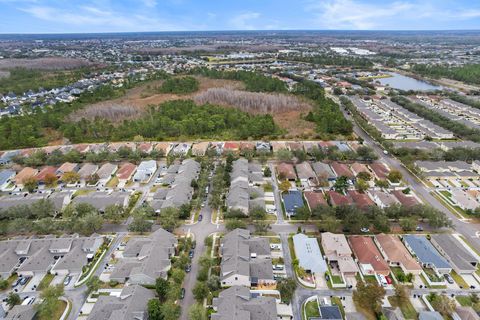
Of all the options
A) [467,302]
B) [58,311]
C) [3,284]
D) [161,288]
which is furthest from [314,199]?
[3,284]

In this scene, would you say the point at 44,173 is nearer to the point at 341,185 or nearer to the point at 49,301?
the point at 49,301

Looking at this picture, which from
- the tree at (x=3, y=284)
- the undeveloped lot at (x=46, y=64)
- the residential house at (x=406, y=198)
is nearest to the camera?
the tree at (x=3, y=284)

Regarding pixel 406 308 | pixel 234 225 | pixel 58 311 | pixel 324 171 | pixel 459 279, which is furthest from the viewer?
pixel 324 171

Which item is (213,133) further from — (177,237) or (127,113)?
(177,237)

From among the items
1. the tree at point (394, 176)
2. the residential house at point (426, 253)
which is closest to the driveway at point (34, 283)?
the residential house at point (426, 253)

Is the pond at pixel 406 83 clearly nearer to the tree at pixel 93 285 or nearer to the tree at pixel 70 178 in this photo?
the tree at pixel 70 178
